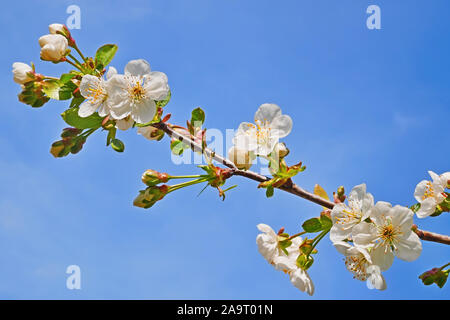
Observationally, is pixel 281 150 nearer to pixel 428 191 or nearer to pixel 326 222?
pixel 326 222

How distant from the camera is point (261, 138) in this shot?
5.02 ft

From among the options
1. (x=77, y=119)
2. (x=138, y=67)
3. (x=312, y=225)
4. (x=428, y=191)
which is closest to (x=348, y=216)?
(x=312, y=225)

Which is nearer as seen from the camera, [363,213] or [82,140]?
[363,213]

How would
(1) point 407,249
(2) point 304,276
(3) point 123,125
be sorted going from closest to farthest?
(1) point 407,249, (2) point 304,276, (3) point 123,125

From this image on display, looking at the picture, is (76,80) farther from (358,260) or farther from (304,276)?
(358,260)

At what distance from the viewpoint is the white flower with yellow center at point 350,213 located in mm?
1367

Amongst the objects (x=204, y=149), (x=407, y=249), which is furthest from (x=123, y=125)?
(x=407, y=249)

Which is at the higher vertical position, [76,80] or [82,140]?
[76,80]

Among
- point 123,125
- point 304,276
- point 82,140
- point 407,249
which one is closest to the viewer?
point 407,249

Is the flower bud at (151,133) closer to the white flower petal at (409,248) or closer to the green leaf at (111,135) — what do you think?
the green leaf at (111,135)

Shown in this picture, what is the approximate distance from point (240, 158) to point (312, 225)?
1.04 feet

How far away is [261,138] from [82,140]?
0.68m

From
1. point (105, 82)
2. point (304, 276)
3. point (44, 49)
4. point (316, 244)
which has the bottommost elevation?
point (304, 276)

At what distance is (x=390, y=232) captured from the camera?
1321 mm
